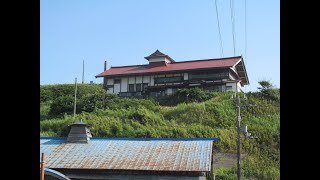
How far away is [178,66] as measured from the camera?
30984mm

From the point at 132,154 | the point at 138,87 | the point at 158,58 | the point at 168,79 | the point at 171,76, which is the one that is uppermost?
the point at 158,58

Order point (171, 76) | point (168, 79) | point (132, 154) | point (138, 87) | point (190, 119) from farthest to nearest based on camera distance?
point (138, 87) → point (171, 76) → point (168, 79) → point (190, 119) → point (132, 154)

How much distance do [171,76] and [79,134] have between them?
1642 centimetres

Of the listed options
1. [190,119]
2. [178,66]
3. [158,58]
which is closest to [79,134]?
[190,119]

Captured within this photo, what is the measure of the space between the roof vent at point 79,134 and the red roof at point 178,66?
1561cm

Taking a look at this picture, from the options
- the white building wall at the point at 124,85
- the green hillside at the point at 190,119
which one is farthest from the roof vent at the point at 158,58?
the green hillside at the point at 190,119

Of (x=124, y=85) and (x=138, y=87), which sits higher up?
(x=124, y=85)

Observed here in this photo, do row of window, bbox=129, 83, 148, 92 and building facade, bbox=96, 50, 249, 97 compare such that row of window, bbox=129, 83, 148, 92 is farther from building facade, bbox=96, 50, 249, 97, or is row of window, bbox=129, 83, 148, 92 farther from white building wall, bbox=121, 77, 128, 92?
white building wall, bbox=121, 77, 128, 92

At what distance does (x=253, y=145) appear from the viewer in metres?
20.1

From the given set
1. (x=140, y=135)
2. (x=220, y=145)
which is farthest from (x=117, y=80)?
(x=220, y=145)

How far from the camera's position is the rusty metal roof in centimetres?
1238

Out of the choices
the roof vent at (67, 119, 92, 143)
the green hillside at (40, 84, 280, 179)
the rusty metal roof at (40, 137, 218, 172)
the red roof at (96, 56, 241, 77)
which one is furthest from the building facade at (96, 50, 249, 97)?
the rusty metal roof at (40, 137, 218, 172)

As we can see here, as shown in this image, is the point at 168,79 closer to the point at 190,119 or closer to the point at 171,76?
the point at 171,76
